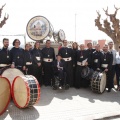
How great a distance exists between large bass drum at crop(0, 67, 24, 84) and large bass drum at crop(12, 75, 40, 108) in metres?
0.48

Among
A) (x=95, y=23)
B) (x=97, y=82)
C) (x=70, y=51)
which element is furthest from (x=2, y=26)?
(x=97, y=82)

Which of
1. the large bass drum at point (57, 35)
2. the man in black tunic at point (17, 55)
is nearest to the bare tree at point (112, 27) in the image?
the large bass drum at point (57, 35)

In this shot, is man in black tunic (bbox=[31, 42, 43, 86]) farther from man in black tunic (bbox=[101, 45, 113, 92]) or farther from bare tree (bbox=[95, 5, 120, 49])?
bare tree (bbox=[95, 5, 120, 49])

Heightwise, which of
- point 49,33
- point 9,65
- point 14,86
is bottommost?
point 14,86

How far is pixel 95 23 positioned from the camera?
776 inches

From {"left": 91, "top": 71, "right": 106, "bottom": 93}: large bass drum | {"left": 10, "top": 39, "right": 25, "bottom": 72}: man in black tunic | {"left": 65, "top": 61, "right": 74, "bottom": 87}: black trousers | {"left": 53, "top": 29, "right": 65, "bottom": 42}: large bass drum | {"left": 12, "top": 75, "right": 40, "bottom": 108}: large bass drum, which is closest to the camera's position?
{"left": 12, "top": 75, "right": 40, "bottom": 108}: large bass drum

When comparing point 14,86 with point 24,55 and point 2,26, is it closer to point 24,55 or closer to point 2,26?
point 24,55

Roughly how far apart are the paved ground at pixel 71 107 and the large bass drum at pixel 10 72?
73 cm

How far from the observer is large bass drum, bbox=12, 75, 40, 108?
19.8 feet

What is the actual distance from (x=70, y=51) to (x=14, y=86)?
2.84 m

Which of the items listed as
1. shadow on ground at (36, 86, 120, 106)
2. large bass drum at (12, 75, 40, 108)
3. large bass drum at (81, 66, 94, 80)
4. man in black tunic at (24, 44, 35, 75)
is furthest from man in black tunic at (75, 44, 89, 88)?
large bass drum at (12, 75, 40, 108)

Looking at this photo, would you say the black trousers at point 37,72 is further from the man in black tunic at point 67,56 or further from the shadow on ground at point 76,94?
the man in black tunic at point 67,56

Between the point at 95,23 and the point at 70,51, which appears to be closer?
the point at 70,51

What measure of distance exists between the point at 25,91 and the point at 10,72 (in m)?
1.03
